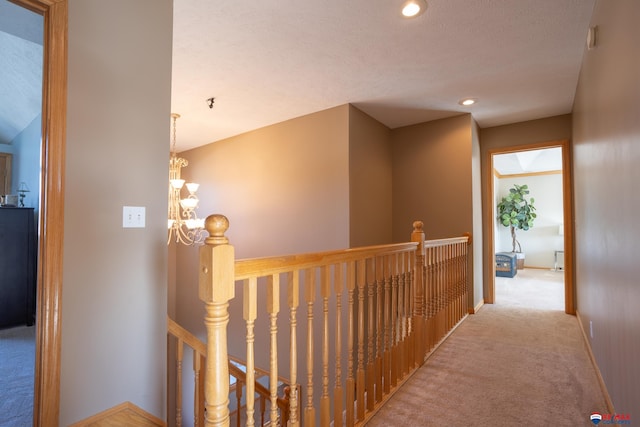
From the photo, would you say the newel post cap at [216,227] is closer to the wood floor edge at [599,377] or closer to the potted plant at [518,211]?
the wood floor edge at [599,377]

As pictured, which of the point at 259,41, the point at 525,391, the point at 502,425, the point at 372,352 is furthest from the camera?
the point at 259,41

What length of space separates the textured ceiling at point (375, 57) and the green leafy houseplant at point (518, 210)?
14.8 ft

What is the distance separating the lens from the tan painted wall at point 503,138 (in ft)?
13.0

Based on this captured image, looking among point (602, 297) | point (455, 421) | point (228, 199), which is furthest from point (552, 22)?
point (228, 199)

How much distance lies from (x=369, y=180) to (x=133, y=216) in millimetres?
2859

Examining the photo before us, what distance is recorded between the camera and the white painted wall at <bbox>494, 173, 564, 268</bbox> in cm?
764

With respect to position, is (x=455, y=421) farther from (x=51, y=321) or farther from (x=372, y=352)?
(x=51, y=321)

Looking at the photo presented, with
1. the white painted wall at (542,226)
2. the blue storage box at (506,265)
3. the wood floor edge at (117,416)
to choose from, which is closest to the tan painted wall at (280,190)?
the wood floor edge at (117,416)

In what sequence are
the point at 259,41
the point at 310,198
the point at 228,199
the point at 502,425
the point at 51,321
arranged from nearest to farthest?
the point at 51,321, the point at 502,425, the point at 259,41, the point at 310,198, the point at 228,199

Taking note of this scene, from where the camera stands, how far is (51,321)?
1278 mm

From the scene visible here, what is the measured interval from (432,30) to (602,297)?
210 cm

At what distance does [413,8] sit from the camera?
1.97m

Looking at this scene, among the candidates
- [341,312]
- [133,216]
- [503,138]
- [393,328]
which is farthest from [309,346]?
[503,138]

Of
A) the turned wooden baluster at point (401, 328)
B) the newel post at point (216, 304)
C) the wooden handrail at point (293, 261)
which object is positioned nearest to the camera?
the newel post at point (216, 304)
